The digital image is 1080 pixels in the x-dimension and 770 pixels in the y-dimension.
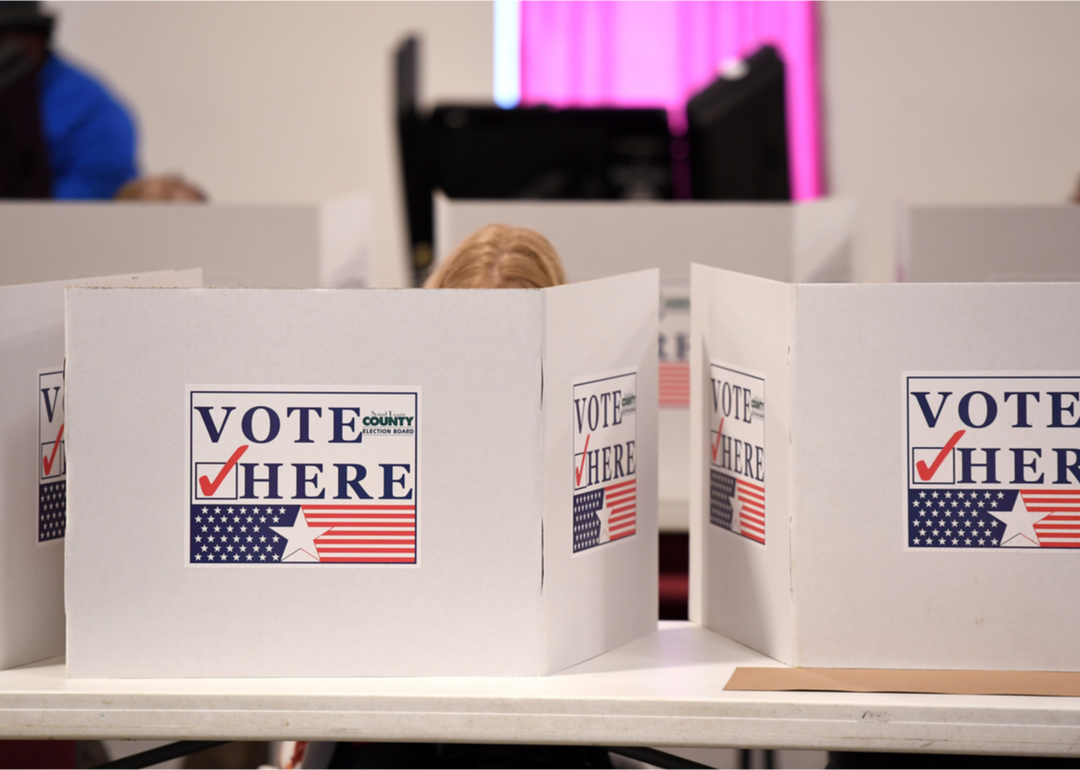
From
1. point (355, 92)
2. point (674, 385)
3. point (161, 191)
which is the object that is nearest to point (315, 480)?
point (674, 385)

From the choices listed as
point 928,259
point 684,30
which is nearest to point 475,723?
point 928,259

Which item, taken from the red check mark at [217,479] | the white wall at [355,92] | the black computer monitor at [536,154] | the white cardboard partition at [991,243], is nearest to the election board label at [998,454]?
the red check mark at [217,479]

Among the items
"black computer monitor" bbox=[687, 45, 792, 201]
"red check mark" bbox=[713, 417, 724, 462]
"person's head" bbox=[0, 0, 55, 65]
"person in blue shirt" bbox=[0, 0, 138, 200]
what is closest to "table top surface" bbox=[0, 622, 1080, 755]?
"red check mark" bbox=[713, 417, 724, 462]

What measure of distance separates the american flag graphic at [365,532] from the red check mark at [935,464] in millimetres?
415

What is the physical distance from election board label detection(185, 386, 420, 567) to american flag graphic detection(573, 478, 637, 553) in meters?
0.14

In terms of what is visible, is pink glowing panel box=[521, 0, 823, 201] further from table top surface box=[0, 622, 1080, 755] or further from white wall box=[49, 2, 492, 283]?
table top surface box=[0, 622, 1080, 755]

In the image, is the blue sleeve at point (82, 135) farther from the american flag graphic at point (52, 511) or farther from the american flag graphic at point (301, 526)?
the american flag graphic at point (301, 526)

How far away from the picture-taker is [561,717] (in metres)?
0.89

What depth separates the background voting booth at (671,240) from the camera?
1.97 meters

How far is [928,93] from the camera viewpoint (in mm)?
4488

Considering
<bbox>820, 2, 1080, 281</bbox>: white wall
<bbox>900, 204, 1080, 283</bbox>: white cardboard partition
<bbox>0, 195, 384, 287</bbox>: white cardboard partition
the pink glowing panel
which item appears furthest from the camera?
the pink glowing panel

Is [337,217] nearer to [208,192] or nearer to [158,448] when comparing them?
[158,448]

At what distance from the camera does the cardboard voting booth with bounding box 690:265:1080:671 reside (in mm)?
926

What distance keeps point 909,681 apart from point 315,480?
51 cm
